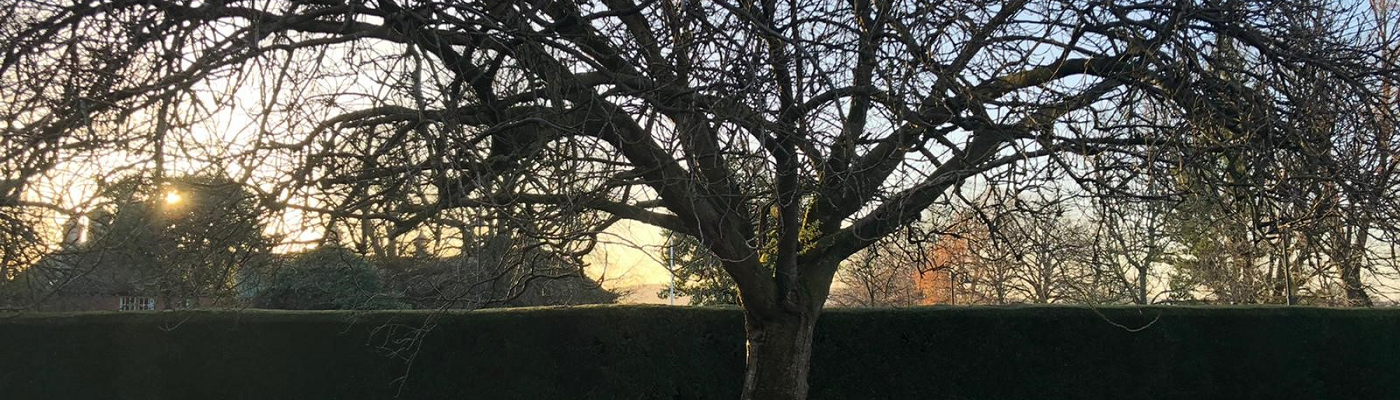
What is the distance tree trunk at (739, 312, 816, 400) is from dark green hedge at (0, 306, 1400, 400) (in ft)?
10.1

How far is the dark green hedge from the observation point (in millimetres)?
8852

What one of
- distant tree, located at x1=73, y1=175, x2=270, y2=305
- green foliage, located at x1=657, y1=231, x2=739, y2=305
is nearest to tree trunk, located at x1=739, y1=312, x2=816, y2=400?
green foliage, located at x1=657, y1=231, x2=739, y2=305

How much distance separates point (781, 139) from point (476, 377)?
637cm

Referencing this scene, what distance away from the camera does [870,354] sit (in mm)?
8859

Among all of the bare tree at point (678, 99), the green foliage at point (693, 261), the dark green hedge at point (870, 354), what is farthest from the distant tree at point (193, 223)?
the dark green hedge at point (870, 354)

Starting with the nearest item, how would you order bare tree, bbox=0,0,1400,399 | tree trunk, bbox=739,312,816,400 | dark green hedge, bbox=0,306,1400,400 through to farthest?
1. bare tree, bbox=0,0,1400,399
2. tree trunk, bbox=739,312,816,400
3. dark green hedge, bbox=0,306,1400,400

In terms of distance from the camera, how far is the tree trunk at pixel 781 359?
223 inches

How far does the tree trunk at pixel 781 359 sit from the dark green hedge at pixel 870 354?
308 centimetres

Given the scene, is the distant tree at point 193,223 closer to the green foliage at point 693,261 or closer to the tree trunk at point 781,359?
the green foliage at point 693,261

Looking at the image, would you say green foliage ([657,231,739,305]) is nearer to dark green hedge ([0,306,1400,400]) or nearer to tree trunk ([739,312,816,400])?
tree trunk ([739,312,816,400])

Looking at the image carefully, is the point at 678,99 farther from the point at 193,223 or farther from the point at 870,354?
the point at 870,354

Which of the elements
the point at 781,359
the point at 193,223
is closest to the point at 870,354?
the point at 781,359

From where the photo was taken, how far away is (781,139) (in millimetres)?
4312

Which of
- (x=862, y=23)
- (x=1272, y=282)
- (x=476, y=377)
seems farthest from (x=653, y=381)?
(x=1272, y=282)
